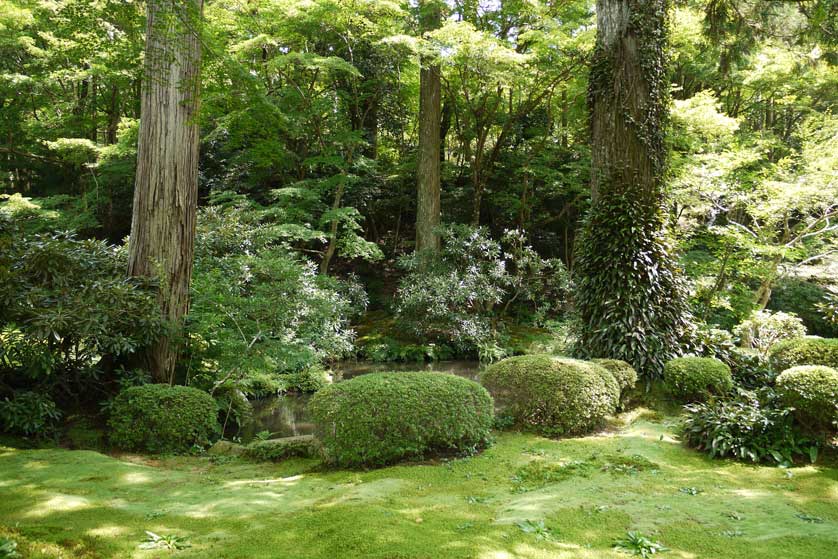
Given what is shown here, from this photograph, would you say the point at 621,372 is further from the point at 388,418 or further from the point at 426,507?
the point at 426,507

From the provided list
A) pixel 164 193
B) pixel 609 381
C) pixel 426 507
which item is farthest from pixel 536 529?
pixel 164 193

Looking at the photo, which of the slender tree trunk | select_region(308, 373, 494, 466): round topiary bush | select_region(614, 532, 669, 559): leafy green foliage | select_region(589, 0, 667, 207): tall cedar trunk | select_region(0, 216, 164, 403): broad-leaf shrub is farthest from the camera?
the slender tree trunk

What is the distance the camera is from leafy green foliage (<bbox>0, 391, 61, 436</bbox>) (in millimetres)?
4719

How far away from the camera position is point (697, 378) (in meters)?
5.95

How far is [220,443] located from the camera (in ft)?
17.4

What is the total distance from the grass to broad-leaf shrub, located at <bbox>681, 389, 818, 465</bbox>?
20 centimetres

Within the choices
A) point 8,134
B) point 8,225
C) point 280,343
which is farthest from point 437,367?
point 8,134

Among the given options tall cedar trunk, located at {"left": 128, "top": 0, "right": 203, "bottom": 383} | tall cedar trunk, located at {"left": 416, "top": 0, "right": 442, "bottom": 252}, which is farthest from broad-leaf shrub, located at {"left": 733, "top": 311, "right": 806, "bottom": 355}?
tall cedar trunk, located at {"left": 128, "top": 0, "right": 203, "bottom": 383}

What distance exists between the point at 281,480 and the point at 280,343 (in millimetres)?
2791

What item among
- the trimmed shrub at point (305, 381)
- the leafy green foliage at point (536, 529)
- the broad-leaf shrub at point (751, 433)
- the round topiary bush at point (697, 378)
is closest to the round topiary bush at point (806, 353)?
the round topiary bush at point (697, 378)

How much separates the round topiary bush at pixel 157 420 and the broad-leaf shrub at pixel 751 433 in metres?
4.84

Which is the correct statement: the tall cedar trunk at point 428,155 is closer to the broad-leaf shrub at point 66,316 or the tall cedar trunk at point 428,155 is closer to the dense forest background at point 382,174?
the dense forest background at point 382,174

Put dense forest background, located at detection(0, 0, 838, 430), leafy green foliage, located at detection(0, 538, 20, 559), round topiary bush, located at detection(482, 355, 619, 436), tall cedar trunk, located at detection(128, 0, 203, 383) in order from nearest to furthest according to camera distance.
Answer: leafy green foliage, located at detection(0, 538, 20, 559)
round topiary bush, located at detection(482, 355, 619, 436)
tall cedar trunk, located at detection(128, 0, 203, 383)
dense forest background, located at detection(0, 0, 838, 430)

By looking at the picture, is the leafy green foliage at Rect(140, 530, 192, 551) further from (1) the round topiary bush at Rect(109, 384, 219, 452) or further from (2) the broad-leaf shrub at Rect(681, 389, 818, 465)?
(2) the broad-leaf shrub at Rect(681, 389, 818, 465)
